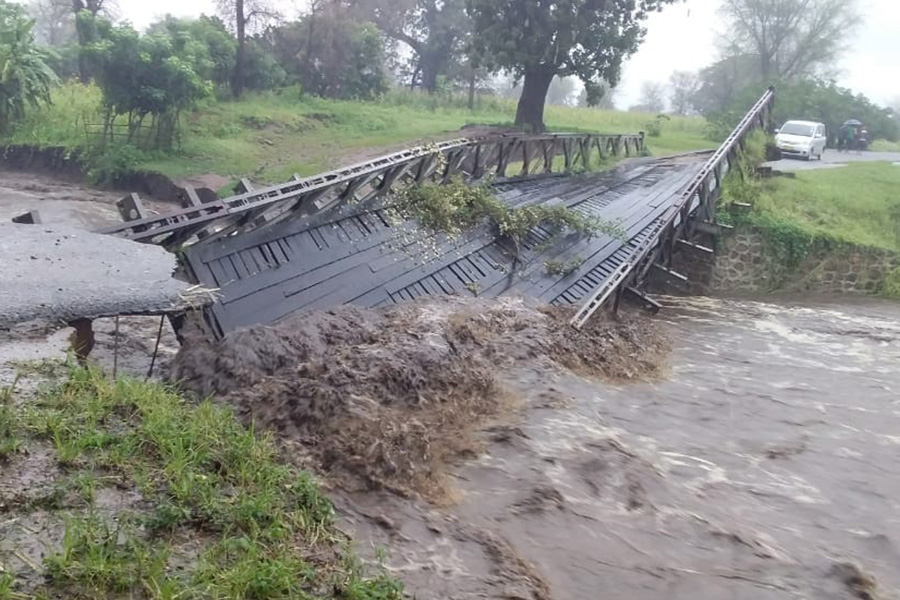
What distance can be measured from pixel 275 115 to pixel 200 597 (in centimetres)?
2427

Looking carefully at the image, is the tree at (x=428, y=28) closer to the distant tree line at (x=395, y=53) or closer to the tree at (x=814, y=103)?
the distant tree line at (x=395, y=53)

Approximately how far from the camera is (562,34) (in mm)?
22562

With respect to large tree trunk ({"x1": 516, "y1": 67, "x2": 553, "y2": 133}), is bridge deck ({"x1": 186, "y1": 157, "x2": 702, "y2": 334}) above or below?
below

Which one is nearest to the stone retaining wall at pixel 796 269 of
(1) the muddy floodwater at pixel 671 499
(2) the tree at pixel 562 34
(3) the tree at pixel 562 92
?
(1) the muddy floodwater at pixel 671 499

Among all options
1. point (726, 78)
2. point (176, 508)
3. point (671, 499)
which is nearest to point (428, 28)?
point (726, 78)

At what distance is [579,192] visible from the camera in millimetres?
16469

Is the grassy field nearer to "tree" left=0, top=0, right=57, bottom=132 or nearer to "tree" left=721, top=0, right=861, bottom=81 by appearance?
"tree" left=0, top=0, right=57, bottom=132

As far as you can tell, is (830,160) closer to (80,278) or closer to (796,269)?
(796,269)

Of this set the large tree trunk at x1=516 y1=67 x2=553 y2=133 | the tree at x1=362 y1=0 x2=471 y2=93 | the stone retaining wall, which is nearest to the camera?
the stone retaining wall

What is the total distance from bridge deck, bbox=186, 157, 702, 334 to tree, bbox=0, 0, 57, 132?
1527cm

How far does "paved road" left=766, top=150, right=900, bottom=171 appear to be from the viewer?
76.8 ft

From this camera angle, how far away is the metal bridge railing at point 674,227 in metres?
11.0

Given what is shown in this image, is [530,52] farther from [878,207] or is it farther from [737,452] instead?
[737,452]

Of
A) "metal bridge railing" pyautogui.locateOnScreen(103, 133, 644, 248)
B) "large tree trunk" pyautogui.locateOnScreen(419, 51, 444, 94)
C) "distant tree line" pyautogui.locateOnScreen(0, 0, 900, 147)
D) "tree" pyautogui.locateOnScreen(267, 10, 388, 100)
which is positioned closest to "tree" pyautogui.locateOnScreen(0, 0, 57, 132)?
"distant tree line" pyautogui.locateOnScreen(0, 0, 900, 147)
